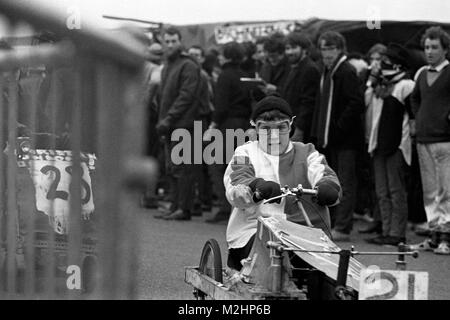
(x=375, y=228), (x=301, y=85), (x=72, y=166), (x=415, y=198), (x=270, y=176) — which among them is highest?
(x=301, y=85)

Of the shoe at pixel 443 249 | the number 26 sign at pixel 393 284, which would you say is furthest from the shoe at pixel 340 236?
the number 26 sign at pixel 393 284

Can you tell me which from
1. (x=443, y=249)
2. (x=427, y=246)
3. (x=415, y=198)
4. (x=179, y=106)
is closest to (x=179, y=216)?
(x=179, y=106)

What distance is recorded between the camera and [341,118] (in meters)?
10.3

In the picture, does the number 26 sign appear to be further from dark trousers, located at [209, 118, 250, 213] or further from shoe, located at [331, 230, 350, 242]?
dark trousers, located at [209, 118, 250, 213]

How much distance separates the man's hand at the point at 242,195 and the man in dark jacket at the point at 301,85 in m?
4.69

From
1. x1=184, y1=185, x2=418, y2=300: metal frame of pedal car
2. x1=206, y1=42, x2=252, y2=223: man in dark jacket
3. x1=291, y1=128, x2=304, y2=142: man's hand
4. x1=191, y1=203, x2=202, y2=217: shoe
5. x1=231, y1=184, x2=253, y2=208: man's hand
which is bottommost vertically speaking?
x1=191, y1=203, x2=202, y2=217: shoe

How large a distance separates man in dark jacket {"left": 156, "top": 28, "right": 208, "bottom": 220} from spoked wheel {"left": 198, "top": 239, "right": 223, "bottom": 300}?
578 cm

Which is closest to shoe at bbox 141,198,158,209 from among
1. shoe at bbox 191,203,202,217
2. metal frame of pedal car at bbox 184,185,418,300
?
shoe at bbox 191,203,202,217

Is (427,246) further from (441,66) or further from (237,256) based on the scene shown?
(237,256)

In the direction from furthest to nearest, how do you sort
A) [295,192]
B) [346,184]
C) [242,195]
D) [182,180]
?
1. [182,180]
2. [346,184]
3. [242,195]
4. [295,192]

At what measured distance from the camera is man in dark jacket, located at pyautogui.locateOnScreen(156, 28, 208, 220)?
12.0 meters

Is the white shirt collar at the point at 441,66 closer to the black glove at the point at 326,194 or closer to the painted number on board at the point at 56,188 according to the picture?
the black glove at the point at 326,194

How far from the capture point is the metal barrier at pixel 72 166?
2.83m

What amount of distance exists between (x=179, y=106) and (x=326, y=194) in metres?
6.26
